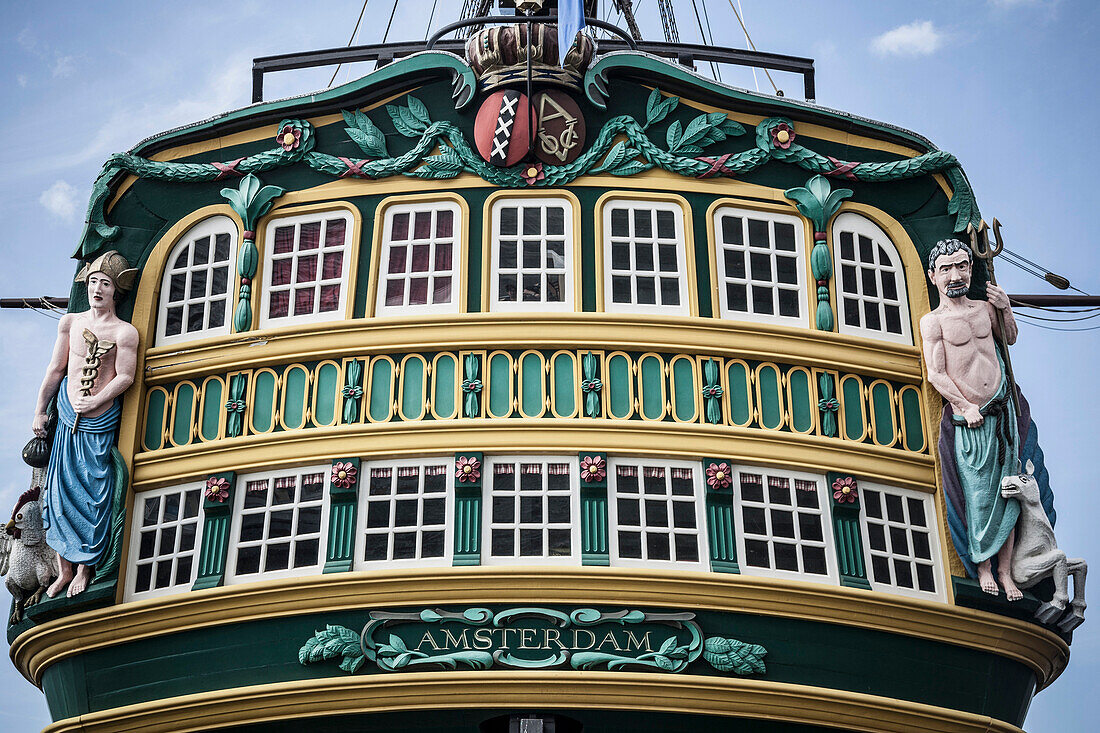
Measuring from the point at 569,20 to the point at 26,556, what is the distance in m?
10.2

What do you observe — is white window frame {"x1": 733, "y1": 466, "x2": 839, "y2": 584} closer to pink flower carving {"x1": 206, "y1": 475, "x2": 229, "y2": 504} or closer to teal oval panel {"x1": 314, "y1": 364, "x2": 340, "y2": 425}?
teal oval panel {"x1": 314, "y1": 364, "x2": 340, "y2": 425}

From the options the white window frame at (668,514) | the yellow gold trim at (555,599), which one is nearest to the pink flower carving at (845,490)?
Answer: the yellow gold trim at (555,599)

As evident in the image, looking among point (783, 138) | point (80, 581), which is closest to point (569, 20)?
point (783, 138)

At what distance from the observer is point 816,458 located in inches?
789

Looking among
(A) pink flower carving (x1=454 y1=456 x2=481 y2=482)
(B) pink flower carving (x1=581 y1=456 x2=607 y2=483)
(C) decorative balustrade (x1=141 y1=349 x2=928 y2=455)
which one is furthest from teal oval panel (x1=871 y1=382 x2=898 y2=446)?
(A) pink flower carving (x1=454 y1=456 x2=481 y2=482)

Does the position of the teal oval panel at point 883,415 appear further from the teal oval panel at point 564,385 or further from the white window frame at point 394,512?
the white window frame at point 394,512

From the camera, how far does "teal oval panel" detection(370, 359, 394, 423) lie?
66.2ft

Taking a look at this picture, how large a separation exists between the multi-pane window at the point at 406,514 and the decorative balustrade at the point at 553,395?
0.71 metres

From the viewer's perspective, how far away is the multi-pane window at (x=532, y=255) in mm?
20703

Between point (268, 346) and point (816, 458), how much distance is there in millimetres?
7371

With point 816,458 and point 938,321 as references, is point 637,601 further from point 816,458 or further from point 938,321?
point 938,321

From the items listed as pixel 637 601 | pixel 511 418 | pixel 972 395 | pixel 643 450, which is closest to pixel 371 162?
pixel 511 418

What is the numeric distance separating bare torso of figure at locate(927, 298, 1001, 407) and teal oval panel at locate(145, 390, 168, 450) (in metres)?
10.4

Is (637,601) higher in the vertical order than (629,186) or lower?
lower
